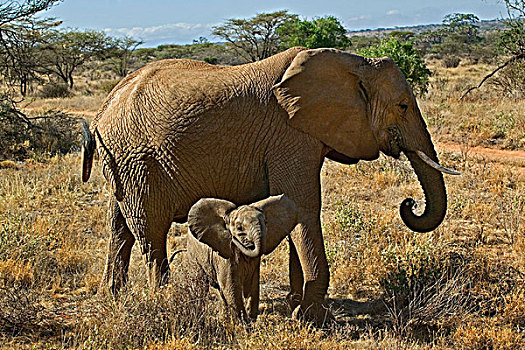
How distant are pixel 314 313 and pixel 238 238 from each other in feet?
4.06

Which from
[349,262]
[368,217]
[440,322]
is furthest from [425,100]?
[440,322]

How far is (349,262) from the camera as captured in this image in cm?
580

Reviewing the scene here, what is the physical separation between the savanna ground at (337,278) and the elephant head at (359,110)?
789 millimetres

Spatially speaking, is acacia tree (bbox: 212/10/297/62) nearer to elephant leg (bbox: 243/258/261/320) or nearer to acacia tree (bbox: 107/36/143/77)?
acacia tree (bbox: 107/36/143/77)

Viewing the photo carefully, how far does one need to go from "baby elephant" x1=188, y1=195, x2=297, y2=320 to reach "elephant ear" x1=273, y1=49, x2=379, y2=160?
88 cm

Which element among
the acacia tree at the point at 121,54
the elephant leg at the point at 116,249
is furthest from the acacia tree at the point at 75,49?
the elephant leg at the point at 116,249

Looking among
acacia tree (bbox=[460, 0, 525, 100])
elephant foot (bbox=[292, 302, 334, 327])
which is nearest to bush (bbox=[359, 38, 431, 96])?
acacia tree (bbox=[460, 0, 525, 100])

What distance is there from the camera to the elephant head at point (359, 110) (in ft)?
14.9

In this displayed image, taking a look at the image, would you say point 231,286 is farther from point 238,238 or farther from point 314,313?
point 314,313

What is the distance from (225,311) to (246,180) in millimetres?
1035

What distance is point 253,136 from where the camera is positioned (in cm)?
455

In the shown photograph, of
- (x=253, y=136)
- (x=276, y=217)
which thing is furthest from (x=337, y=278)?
(x=276, y=217)

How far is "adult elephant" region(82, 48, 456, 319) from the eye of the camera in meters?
4.52

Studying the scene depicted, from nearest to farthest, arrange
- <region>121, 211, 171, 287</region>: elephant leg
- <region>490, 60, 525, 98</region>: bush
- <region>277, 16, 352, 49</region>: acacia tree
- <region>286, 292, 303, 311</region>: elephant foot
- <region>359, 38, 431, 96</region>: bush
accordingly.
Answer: <region>121, 211, 171, 287</region>: elephant leg, <region>286, 292, 303, 311</region>: elephant foot, <region>490, 60, 525, 98</region>: bush, <region>359, 38, 431, 96</region>: bush, <region>277, 16, 352, 49</region>: acacia tree
